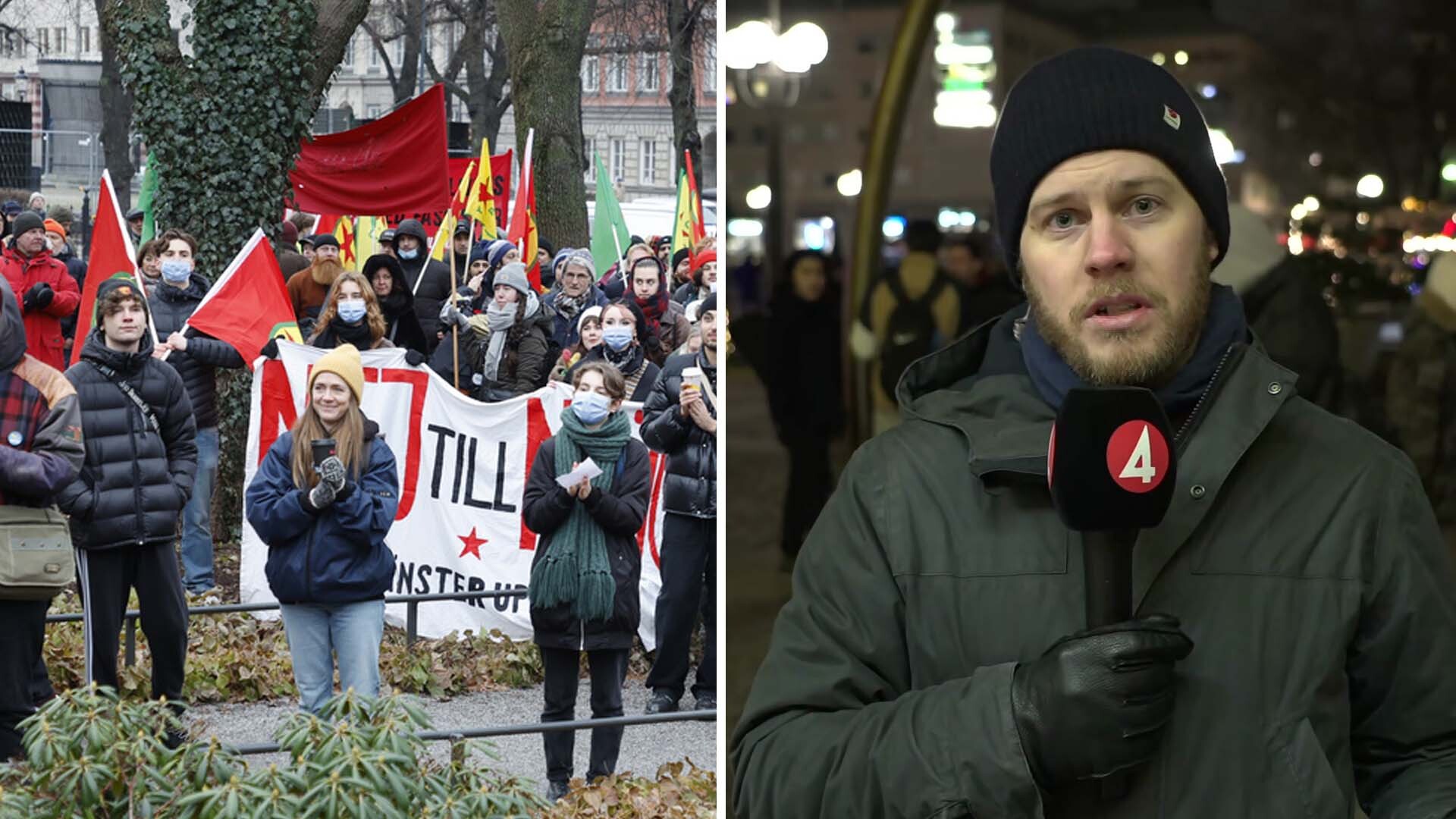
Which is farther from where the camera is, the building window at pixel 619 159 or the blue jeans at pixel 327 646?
the building window at pixel 619 159

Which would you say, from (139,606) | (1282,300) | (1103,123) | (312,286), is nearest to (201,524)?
(139,606)

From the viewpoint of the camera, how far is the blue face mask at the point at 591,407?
16.6ft

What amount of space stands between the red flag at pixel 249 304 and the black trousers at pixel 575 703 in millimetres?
1664

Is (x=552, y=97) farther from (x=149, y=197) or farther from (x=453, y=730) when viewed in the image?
(x=453, y=730)


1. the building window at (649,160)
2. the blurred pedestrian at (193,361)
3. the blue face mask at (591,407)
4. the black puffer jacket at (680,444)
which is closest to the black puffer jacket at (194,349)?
the blurred pedestrian at (193,361)

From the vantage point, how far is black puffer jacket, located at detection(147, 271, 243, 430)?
595 cm

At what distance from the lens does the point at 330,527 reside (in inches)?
194

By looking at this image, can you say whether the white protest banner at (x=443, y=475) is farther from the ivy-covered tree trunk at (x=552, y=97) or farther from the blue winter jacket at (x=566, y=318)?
the ivy-covered tree trunk at (x=552, y=97)

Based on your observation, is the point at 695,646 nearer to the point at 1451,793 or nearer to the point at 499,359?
the point at 499,359

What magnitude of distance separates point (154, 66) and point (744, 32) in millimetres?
3700

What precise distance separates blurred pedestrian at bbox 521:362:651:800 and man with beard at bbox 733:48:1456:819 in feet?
11.4

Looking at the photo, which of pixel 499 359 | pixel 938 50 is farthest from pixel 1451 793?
pixel 499 359

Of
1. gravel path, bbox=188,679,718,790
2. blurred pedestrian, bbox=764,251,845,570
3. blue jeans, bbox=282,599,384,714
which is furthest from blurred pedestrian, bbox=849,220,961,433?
blue jeans, bbox=282,599,384,714

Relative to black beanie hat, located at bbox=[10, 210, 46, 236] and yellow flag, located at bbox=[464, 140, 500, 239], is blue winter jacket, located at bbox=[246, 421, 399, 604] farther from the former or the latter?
black beanie hat, located at bbox=[10, 210, 46, 236]
